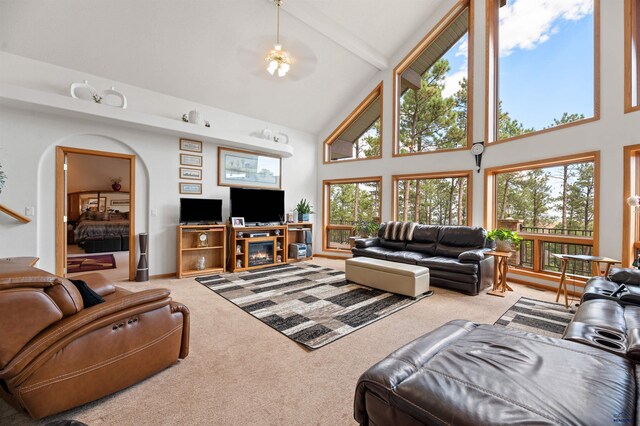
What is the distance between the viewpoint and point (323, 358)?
220 cm

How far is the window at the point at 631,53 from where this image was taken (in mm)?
3410

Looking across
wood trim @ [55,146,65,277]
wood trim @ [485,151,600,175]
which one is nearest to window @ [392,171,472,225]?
wood trim @ [485,151,600,175]

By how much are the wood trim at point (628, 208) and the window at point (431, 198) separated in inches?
84.5

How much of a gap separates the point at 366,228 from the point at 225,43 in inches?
180

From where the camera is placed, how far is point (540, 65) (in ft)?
14.8

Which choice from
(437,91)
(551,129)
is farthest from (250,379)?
(437,91)

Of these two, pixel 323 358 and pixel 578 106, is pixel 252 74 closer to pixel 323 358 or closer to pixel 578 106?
pixel 323 358

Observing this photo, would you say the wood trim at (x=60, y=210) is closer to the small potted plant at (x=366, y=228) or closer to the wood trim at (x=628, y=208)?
the small potted plant at (x=366, y=228)

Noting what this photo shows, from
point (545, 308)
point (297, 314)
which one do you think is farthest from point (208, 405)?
point (545, 308)

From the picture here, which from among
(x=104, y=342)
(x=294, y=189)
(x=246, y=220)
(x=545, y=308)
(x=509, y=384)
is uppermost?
(x=294, y=189)

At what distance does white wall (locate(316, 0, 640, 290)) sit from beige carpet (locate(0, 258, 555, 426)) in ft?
7.72

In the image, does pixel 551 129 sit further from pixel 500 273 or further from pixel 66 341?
pixel 66 341

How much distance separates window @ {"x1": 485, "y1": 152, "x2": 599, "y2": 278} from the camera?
13.2ft

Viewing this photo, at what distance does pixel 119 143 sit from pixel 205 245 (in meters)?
2.20
